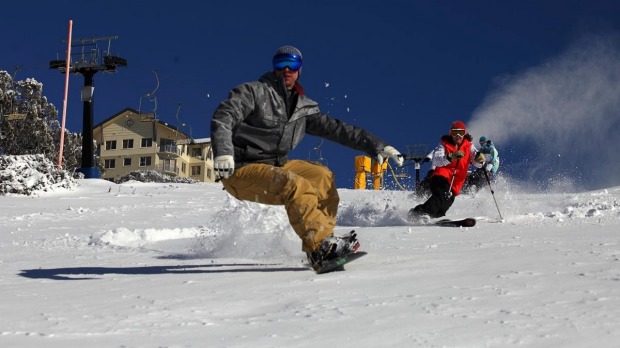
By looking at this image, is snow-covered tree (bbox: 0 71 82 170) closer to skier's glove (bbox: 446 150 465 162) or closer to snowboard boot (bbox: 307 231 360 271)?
skier's glove (bbox: 446 150 465 162)

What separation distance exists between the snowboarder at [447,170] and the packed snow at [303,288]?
984 mm

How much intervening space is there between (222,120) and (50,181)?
13.3 metres

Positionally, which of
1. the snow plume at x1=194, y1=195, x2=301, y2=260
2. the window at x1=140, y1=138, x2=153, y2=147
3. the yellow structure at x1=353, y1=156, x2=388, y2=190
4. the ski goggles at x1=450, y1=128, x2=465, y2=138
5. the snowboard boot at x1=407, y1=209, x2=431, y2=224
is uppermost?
the window at x1=140, y1=138, x2=153, y2=147

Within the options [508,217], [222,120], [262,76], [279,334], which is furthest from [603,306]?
[508,217]

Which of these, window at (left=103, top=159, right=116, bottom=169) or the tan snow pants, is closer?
the tan snow pants

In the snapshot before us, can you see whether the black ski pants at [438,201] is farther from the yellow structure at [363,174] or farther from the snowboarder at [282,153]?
the yellow structure at [363,174]

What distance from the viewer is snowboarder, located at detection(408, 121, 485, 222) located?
348 inches

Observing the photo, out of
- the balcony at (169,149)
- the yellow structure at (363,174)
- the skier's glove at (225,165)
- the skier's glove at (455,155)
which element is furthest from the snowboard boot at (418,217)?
the balcony at (169,149)

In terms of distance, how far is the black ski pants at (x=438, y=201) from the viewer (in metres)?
8.81

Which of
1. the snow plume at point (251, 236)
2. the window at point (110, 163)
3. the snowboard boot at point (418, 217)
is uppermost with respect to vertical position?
the window at point (110, 163)

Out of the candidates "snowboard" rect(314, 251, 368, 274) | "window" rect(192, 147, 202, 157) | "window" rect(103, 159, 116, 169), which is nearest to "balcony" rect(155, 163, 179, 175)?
"window" rect(103, 159, 116, 169)

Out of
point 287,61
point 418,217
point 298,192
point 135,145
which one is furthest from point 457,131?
point 135,145

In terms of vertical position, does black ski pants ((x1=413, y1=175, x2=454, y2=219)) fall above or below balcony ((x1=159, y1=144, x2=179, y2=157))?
below

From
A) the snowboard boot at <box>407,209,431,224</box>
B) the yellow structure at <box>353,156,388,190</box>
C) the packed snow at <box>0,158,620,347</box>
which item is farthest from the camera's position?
the yellow structure at <box>353,156,388,190</box>
